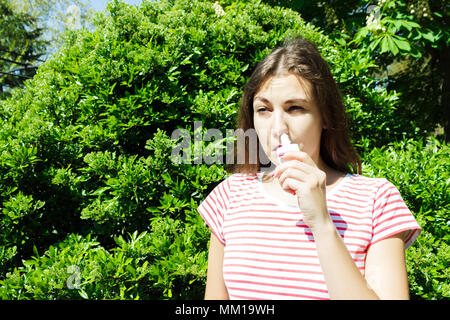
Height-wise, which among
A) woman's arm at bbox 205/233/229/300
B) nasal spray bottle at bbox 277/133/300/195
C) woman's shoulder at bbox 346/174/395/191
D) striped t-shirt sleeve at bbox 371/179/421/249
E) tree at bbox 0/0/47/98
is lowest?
woman's arm at bbox 205/233/229/300

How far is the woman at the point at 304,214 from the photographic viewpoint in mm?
1091

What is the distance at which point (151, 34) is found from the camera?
2.65 metres

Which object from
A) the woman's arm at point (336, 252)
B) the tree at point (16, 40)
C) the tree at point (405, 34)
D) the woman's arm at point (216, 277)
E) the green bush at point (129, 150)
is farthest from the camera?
the tree at point (16, 40)

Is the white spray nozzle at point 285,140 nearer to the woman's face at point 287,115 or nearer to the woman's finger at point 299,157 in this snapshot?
the woman's face at point 287,115

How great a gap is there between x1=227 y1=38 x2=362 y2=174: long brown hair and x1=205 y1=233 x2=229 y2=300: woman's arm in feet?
2.18

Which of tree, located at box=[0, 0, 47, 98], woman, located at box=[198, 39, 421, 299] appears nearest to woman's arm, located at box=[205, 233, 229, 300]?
woman, located at box=[198, 39, 421, 299]

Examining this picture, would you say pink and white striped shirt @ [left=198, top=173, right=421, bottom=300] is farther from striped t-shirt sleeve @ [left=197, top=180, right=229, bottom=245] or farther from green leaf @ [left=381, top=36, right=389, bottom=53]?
green leaf @ [left=381, top=36, right=389, bottom=53]

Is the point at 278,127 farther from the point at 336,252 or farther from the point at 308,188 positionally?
the point at 336,252

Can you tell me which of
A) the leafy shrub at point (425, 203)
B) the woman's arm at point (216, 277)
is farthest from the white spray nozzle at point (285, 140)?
the leafy shrub at point (425, 203)

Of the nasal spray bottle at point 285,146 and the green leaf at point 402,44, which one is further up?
the green leaf at point 402,44

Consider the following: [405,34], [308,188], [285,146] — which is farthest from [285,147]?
[405,34]

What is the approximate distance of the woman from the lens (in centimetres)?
109
